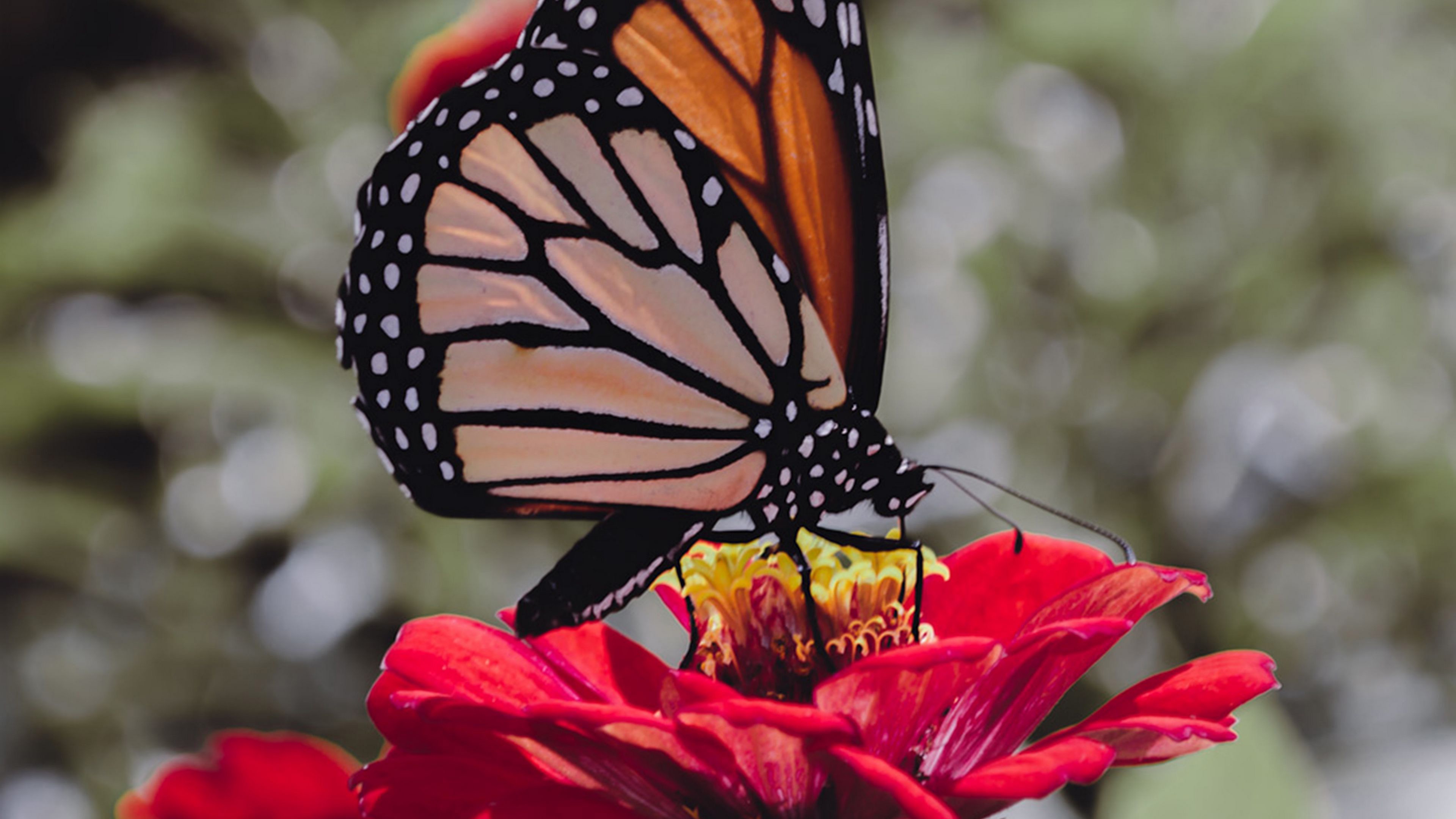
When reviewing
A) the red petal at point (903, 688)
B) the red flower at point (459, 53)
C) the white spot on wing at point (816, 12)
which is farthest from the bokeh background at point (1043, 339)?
the red petal at point (903, 688)

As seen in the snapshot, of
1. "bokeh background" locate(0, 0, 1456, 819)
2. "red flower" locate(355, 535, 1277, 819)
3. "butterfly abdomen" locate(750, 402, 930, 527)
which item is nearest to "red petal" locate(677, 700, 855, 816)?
Answer: "red flower" locate(355, 535, 1277, 819)

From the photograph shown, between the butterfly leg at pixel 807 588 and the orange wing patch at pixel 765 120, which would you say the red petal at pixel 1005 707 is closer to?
the butterfly leg at pixel 807 588

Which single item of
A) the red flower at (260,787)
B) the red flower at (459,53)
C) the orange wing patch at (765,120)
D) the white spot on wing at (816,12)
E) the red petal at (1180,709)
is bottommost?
the red flower at (260,787)

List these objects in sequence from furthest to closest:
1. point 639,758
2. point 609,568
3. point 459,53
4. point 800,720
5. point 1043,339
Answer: point 1043,339
point 459,53
point 609,568
point 639,758
point 800,720

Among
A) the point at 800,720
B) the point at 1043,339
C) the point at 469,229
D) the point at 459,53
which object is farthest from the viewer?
the point at 1043,339

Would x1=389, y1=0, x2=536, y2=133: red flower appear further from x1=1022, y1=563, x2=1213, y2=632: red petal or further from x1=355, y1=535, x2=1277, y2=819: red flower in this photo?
x1=1022, y1=563, x2=1213, y2=632: red petal

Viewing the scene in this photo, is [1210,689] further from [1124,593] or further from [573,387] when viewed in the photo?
[573,387]

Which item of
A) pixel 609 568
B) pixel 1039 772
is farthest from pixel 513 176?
pixel 1039 772
